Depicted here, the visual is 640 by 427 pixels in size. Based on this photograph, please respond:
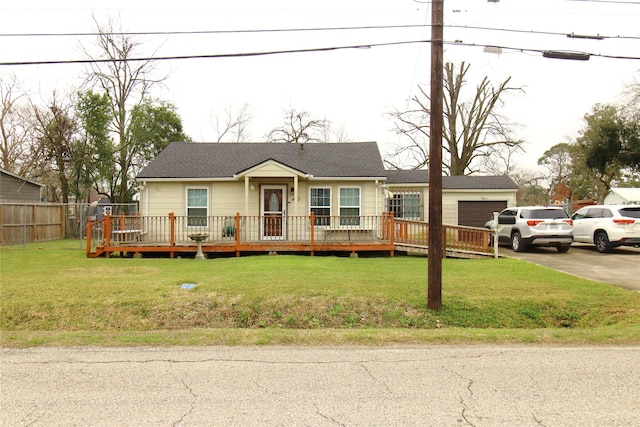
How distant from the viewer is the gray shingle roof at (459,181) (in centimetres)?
2127

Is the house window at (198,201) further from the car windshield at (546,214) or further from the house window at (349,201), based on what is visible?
the car windshield at (546,214)

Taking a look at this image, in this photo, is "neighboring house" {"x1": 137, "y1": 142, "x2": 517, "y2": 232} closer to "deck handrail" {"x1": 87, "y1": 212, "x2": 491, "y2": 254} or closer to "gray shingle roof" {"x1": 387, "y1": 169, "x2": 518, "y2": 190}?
"deck handrail" {"x1": 87, "y1": 212, "x2": 491, "y2": 254}

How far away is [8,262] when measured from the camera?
1278cm

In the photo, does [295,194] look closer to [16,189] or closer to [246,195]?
[246,195]

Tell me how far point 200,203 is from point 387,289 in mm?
10900

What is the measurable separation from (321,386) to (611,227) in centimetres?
1510

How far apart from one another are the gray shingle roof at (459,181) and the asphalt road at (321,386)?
15719mm

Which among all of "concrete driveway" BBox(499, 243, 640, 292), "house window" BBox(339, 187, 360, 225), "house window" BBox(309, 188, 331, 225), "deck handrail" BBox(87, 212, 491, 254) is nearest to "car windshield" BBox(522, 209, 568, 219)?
"concrete driveway" BBox(499, 243, 640, 292)

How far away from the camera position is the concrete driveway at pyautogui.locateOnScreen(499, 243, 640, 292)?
35.2ft

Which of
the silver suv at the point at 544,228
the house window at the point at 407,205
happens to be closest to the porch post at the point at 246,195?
the house window at the point at 407,205

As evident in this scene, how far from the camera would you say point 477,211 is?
71.3ft

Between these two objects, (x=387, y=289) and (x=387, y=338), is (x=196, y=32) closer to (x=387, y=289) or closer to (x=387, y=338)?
(x=387, y=289)

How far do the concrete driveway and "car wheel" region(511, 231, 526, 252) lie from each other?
0.82ft

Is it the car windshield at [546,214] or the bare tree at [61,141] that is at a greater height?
the bare tree at [61,141]
